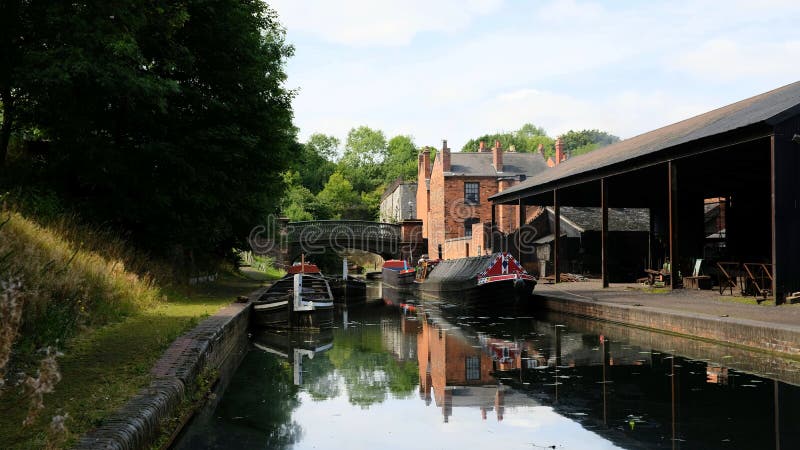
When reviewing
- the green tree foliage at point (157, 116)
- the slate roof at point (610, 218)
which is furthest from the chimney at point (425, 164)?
the green tree foliage at point (157, 116)

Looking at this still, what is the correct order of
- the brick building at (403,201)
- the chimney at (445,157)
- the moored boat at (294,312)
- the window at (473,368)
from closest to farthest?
1. the window at (473,368)
2. the moored boat at (294,312)
3. the chimney at (445,157)
4. the brick building at (403,201)

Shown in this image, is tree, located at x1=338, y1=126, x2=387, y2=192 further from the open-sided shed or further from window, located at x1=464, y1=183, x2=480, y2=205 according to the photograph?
the open-sided shed

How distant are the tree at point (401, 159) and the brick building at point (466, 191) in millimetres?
43173

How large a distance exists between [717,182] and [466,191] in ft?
83.3

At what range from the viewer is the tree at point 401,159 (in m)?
95.4

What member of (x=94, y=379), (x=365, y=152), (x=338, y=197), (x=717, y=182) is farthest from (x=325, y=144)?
(x=94, y=379)

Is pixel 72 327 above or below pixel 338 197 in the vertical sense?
below

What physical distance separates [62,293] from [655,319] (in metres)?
11.2

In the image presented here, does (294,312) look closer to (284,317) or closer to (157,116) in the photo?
(284,317)

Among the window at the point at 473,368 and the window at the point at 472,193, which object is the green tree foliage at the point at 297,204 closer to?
the window at the point at 472,193

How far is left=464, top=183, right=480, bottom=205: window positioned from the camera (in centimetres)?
4872

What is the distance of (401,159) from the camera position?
9888 cm

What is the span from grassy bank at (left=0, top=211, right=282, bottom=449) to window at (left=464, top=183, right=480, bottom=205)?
33.5m

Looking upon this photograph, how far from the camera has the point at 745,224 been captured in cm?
2494
